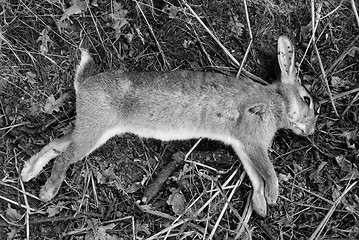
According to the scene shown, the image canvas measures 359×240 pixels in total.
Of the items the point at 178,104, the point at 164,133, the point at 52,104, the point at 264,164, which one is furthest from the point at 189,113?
the point at 52,104

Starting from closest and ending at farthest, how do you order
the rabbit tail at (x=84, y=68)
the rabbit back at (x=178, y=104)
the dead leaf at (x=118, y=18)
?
the rabbit back at (x=178, y=104)
the rabbit tail at (x=84, y=68)
the dead leaf at (x=118, y=18)

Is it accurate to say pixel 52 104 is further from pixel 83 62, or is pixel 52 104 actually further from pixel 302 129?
pixel 302 129

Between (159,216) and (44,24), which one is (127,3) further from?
(159,216)

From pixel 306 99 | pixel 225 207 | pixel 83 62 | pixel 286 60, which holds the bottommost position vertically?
pixel 225 207

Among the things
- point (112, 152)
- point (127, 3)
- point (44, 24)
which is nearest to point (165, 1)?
point (127, 3)

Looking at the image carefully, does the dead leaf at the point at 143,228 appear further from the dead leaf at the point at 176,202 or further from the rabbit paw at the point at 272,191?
the rabbit paw at the point at 272,191

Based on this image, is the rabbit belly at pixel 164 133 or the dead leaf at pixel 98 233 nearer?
the rabbit belly at pixel 164 133

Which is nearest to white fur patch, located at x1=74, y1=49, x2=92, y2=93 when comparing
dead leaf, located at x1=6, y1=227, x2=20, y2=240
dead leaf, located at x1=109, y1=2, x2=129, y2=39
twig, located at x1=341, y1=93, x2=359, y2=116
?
dead leaf, located at x1=109, y1=2, x2=129, y2=39

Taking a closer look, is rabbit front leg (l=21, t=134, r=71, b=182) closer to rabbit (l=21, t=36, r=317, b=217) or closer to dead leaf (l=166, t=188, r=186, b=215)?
rabbit (l=21, t=36, r=317, b=217)

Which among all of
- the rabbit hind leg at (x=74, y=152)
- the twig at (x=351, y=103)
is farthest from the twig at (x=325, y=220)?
the rabbit hind leg at (x=74, y=152)
